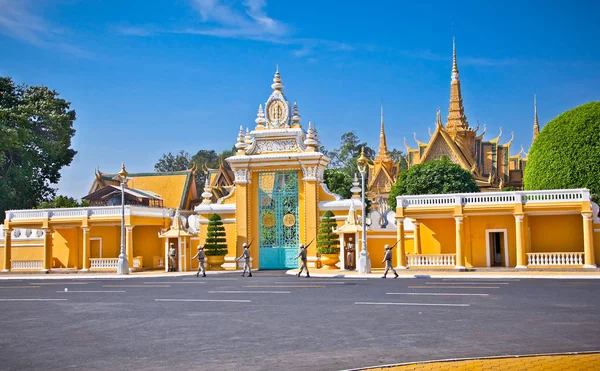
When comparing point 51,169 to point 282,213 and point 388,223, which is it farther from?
point 388,223

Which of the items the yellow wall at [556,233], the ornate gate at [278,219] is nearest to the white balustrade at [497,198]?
the yellow wall at [556,233]

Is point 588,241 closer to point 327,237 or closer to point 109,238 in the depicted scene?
point 327,237

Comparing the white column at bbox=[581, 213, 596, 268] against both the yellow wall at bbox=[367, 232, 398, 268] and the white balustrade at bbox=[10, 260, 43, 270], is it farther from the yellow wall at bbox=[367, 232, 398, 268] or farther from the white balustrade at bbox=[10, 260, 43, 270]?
the white balustrade at bbox=[10, 260, 43, 270]

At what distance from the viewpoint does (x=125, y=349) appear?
10.3m

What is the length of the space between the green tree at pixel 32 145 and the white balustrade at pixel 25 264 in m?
11.7

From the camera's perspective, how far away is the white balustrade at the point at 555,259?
1148 inches

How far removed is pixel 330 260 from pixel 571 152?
13.6 metres

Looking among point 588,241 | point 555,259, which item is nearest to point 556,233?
point 555,259

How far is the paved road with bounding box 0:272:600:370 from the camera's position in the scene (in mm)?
9414

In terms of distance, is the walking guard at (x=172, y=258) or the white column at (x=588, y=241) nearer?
the white column at (x=588, y=241)

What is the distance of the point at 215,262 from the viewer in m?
35.6

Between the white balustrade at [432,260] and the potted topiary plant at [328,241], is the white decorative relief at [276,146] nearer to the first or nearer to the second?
the potted topiary plant at [328,241]

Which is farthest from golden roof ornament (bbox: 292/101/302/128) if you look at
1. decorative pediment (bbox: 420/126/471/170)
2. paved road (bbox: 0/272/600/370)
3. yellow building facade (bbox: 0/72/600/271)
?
decorative pediment (bbox: 420/126/471/170)

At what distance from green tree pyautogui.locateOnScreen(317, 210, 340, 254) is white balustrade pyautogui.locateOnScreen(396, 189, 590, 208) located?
3792 millimetres
